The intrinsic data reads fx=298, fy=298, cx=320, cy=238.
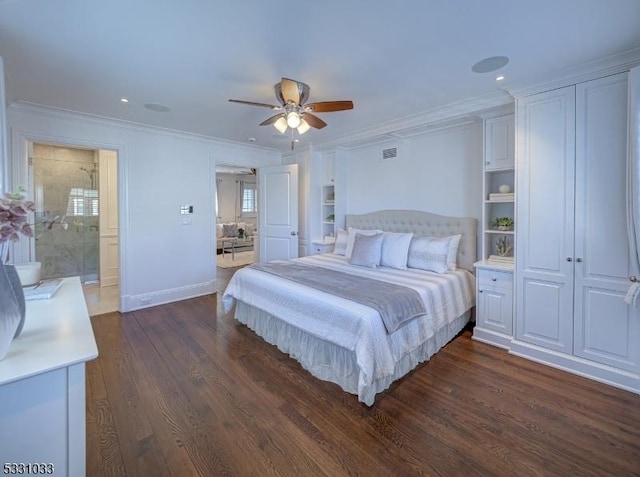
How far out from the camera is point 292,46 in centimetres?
212

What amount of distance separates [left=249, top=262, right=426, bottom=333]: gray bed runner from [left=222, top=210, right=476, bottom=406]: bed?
1.2 inches

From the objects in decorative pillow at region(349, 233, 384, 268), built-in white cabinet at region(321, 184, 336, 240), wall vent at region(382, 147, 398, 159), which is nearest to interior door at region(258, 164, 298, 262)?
built-in white cabinet at region(321, 184, 336, 240)

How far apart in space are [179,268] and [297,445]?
11.6 feet

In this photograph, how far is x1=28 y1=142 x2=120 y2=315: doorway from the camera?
16.8 ft

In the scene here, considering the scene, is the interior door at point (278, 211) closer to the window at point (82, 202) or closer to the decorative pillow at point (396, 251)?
the decorative pillow at point (396, 251)

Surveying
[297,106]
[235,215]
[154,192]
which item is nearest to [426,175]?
[297,106]

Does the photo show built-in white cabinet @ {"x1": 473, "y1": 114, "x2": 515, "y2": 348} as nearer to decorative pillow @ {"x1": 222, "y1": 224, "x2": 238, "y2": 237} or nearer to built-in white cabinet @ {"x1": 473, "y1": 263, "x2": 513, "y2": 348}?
built-in white cabinet @ {"x1": 473, "y1": 263, "x2": 513, "y2": 348}

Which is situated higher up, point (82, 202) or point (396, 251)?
point (82, 202)

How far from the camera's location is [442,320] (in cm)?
281

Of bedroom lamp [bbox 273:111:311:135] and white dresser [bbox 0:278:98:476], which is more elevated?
bedroom lamp [bbox 273:111:311:135]

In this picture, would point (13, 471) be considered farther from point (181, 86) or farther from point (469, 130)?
point (469, 130)

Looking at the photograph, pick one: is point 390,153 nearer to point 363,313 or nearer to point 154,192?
point 363,313

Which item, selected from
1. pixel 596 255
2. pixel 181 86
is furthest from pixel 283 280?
pixel 596 255

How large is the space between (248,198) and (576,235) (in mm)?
9412
